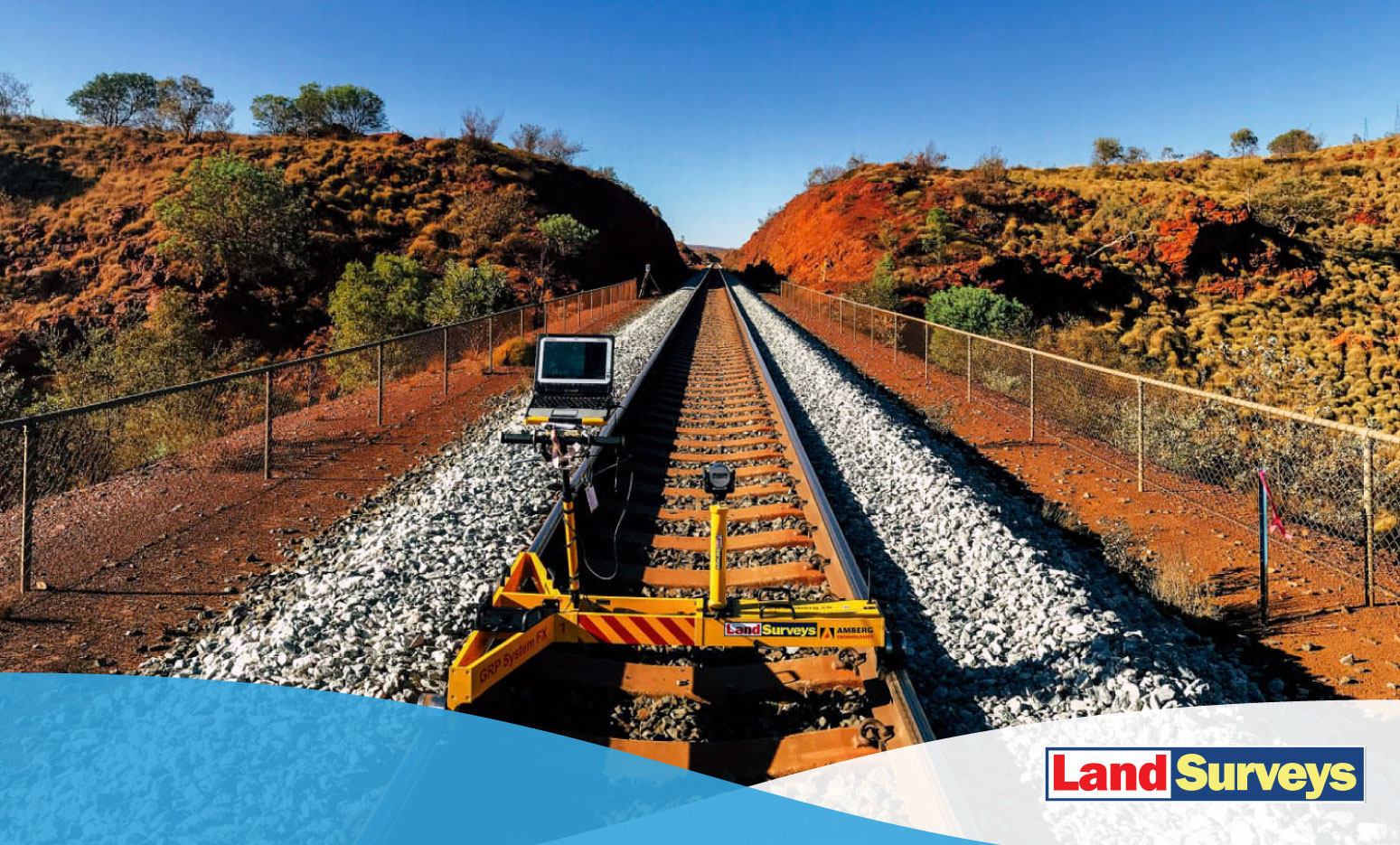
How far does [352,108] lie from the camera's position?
7512cm

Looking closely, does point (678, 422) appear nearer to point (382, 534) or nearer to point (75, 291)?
point (382, 534)

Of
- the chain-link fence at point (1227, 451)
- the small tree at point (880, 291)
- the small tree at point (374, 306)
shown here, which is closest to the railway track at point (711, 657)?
the chain-link fence at point (1227, 451)

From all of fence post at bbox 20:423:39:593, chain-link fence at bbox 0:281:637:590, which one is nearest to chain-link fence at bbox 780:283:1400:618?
fence post at bbox 20:423:39:593

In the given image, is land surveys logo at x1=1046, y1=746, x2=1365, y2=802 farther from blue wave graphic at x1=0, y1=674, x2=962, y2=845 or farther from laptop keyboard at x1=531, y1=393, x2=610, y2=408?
laptop keyboard at x1=531, y1=393, x2=610, y2=408

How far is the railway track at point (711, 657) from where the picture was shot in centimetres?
376

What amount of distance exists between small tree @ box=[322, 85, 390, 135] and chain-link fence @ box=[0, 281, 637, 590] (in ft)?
229

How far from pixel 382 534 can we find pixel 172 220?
43.1 m

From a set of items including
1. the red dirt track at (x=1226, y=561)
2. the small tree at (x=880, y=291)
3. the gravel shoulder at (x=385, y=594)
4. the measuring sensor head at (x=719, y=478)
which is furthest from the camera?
the small tree at (x=880, y=291)

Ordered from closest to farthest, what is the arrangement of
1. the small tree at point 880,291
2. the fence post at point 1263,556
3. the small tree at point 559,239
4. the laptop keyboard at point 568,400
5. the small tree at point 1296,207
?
the fence post at point 1263,556 → the laptop keyboard at point 568,400 → the small tree at point 880,291 → the small tree at point 1296,207 → the small tree at point 559,239

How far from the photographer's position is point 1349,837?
3.21 metres

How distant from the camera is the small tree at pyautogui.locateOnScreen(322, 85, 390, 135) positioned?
73.6 metres

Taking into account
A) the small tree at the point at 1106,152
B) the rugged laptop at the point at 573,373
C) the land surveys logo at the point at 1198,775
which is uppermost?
the small tree at the point at 1106,152

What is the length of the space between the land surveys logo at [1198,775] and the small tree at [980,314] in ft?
73.7

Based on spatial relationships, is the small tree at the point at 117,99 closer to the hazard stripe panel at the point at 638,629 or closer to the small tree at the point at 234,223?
the small tree at the point at 234,223
